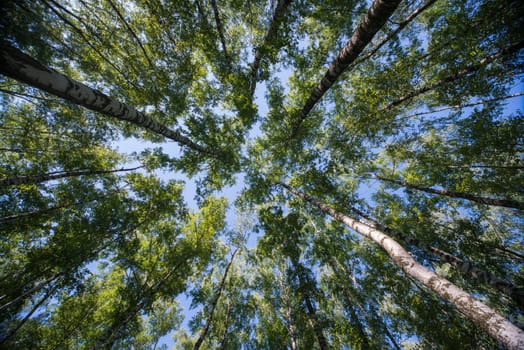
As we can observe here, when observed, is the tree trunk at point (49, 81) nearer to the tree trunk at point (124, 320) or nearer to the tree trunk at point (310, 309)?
the tree trunk at point (124, 320)

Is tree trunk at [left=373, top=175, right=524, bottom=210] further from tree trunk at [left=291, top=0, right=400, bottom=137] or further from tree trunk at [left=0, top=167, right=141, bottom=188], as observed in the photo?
tree trunk at [left=0, top=167, right=141, bottom=188]

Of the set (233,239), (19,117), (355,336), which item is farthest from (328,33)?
(19,117)

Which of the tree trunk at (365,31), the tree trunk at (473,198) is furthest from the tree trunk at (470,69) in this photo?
the tree trunk at (473,198)

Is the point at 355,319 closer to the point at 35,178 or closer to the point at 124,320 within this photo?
the point at 124,320

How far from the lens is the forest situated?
5336 millimetres

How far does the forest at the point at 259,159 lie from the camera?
5.34 metres

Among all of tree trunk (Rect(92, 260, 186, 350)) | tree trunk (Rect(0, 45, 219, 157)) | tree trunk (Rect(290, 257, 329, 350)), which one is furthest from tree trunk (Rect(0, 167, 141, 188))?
tree trunk (Rect(290, 257, 329, 350))

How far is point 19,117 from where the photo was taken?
22.2ft

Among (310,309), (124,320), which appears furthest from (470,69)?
(124,320)

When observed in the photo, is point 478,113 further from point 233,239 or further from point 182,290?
point 182,290

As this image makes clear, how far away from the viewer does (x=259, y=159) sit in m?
10.4

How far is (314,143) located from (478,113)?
695 cm

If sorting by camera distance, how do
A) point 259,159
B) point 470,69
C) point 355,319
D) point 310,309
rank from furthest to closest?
point 259,159, point 355,319, point 310,309, point 470,69

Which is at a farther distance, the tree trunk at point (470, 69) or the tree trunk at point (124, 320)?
the tree trunk at point (470, 69)
